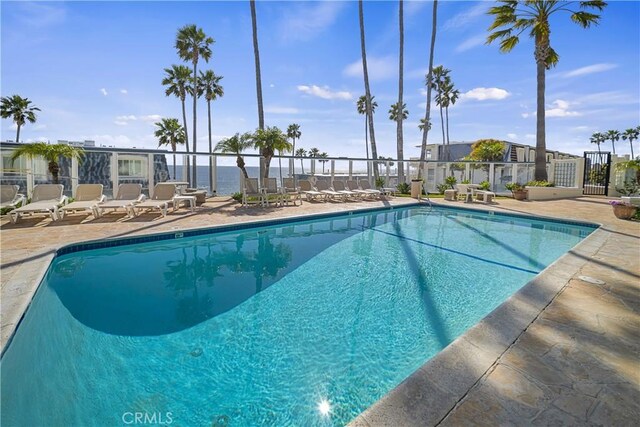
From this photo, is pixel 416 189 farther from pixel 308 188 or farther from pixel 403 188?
pixel 308 188

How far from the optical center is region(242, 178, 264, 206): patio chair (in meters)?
11.8

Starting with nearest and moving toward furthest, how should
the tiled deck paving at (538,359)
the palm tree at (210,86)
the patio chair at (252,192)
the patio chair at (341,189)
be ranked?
the tiled deck paving at (538,359) < the patio chair at (252,192) < the patio chair at (341,189) < the palm tree at (210,86)

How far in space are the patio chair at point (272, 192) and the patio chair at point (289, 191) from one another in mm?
194

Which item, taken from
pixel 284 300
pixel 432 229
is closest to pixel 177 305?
pixel 284 300

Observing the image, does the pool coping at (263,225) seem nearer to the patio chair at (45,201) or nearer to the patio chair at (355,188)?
the patio chair at (45,201)

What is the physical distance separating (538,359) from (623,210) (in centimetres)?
975

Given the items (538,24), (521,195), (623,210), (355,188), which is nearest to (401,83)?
(538,24)

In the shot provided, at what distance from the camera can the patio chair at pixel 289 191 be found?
40.2ft

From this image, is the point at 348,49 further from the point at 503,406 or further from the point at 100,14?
the point at 503,406

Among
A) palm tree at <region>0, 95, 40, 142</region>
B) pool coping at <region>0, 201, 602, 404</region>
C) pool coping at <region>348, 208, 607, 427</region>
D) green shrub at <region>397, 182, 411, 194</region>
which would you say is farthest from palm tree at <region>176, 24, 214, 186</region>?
pool coping at <region>348, 208, 607, 427</region>

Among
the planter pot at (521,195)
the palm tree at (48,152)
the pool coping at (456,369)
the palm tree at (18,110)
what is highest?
the palm tree at (18,110)

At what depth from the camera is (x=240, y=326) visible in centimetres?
367

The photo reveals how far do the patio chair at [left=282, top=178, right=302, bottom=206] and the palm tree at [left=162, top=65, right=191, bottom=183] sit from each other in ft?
58.5

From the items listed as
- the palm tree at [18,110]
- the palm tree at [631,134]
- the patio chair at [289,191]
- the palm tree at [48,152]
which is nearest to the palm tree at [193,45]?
the patio chair at [289,191]
